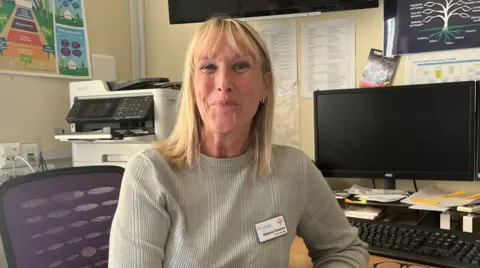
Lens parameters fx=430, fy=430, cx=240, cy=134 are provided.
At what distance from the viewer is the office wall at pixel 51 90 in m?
1.85

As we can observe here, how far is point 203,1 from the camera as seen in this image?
2.12m

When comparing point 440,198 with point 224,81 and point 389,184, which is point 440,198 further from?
point 224,81

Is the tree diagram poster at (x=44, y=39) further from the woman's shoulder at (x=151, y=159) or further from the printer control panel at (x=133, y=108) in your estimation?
the woman's shoulder at (x=151, y=159)

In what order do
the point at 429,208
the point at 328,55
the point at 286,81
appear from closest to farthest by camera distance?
the point at 429,208 → the point at 328,55 → the point at 286,81

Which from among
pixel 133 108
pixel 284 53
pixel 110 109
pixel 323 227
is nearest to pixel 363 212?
pixel 323 227

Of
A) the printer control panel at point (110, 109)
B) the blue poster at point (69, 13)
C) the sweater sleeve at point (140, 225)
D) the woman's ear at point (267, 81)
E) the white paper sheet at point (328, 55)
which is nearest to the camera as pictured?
the sweater sleeve at point (140, 225)

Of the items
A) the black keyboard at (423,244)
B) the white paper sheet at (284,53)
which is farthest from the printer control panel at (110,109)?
the black keyboard at (423,244)

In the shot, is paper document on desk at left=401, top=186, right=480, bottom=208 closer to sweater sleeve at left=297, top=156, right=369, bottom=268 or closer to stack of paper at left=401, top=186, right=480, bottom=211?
stack of paper at left=401, top=186, right=480, bottom=211

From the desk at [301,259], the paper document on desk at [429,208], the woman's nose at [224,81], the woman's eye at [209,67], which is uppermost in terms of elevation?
the woman's eye at [209,67]

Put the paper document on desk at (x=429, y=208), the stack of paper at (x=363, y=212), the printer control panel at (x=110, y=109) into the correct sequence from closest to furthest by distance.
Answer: the paper document on desk at (x=429, y=208) → the stack of paper at (x=363, y=212) → the printer control panel at (x=110, y=109)

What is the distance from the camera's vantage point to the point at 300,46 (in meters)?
2.05

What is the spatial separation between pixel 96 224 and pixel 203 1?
131 centimetres

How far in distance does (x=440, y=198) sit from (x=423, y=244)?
39 centimetres

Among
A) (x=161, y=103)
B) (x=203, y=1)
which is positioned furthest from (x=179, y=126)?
(x=203, y=1)
